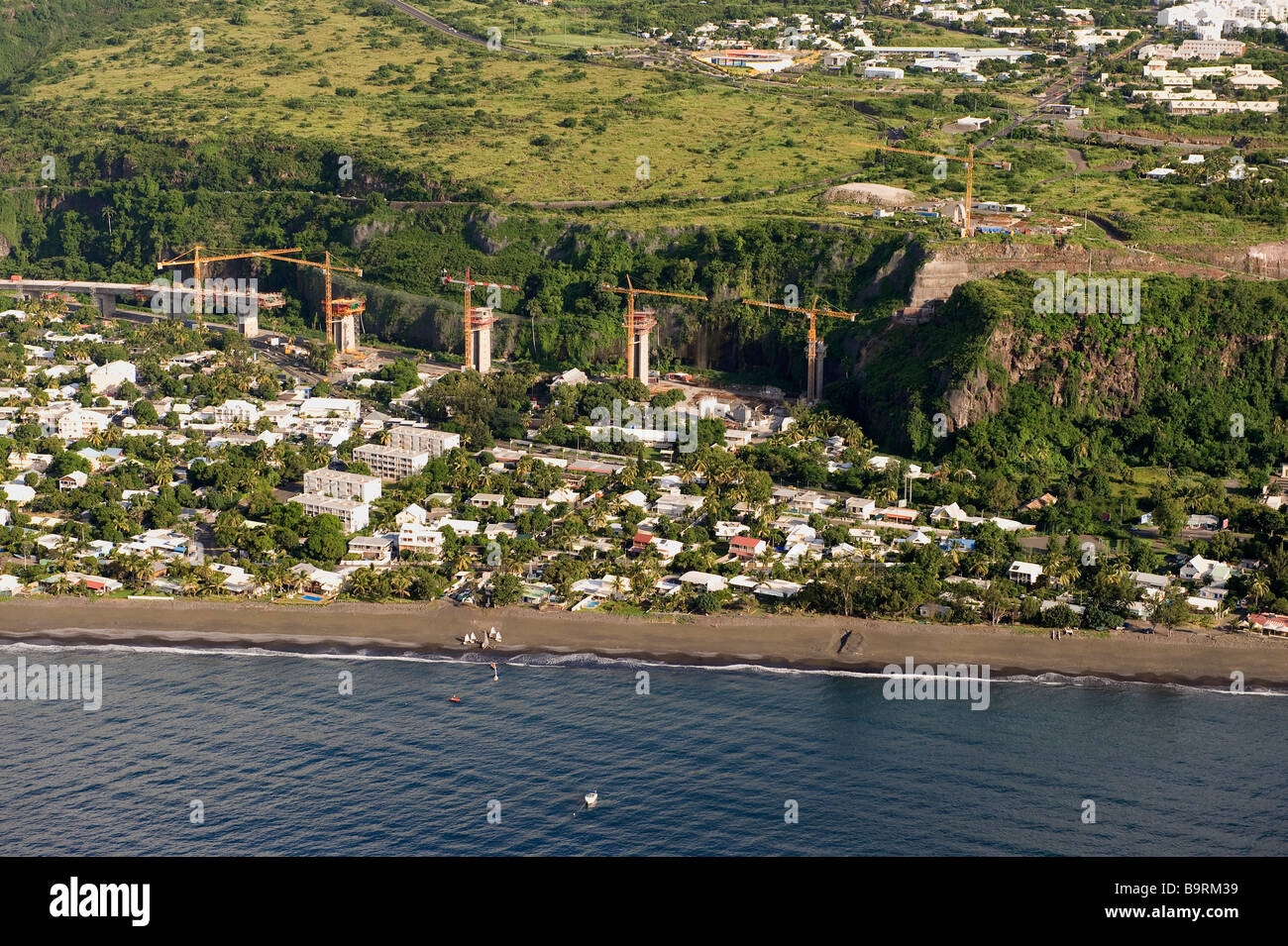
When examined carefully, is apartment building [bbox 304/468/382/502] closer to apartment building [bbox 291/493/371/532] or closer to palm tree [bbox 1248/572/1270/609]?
apartment building [bbox 291/493/371/532]

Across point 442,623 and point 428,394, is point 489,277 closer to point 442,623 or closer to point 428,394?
point 428,394

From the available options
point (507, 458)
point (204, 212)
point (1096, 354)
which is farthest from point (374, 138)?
point (1096, 354)

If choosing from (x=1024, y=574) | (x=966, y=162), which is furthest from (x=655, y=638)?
(x=966, y=162)

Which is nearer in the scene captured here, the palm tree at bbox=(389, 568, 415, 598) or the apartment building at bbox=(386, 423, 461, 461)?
the palm tree at bbox=(389, 568, 415, 598)


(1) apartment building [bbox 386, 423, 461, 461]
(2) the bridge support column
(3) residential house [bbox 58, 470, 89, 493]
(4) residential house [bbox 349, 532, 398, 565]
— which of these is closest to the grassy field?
(2) the bridge support column

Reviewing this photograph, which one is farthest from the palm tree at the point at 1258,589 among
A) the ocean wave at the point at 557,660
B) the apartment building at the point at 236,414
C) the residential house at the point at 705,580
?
the apartment building at the point at 236,414

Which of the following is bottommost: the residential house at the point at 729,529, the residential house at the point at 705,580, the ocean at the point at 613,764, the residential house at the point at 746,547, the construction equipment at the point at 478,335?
the ocean at the point at 613,764

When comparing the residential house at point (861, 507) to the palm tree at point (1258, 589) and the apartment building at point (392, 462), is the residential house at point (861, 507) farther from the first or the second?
the apartment building at point (392, 462)
